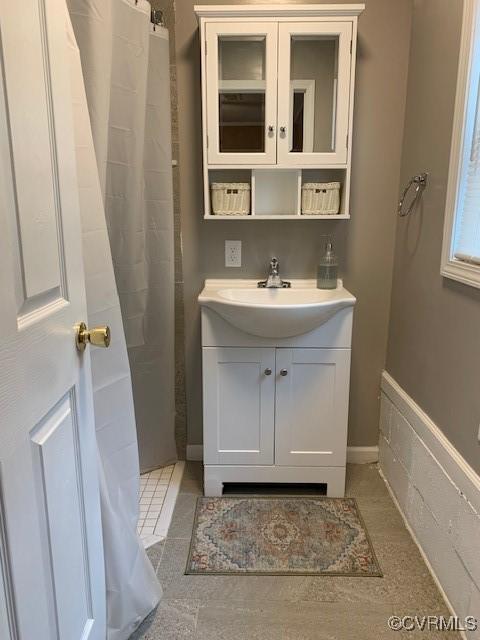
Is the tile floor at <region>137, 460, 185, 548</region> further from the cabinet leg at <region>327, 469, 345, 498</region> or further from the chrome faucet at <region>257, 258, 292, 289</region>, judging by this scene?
the chrome faucet at <region>257, 258, 292, 289</region>

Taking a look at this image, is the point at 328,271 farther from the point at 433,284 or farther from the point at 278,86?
the point at 278,86

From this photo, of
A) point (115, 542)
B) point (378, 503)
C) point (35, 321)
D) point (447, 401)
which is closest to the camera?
point (35, 321)

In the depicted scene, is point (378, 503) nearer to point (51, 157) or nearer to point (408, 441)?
point (408, 441)

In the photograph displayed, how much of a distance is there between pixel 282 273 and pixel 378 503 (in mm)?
1100

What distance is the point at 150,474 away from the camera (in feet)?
7.52

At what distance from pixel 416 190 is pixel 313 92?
588mm

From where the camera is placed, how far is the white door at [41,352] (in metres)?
0.70

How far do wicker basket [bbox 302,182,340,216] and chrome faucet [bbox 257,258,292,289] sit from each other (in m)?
0.27

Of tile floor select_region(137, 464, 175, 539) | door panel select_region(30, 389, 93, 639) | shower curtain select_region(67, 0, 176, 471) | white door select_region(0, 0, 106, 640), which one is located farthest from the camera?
tile floor select_region(137, 464, 175, 539)

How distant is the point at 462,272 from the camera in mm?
1466

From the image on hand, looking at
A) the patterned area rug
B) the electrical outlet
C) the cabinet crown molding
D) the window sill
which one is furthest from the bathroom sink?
the cabinet crown molding

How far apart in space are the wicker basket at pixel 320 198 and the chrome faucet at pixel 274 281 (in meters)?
0.27

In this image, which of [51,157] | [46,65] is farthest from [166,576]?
[46,65]

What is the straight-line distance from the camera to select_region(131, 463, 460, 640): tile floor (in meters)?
1.42
